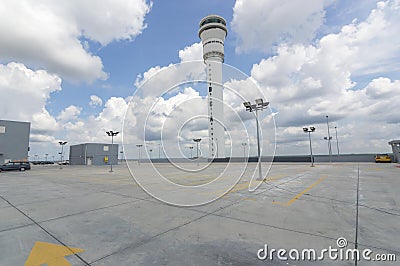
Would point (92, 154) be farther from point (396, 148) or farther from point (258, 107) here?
point (396, 148)

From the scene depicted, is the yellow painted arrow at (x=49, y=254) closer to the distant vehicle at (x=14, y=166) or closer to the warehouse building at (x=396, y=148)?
the distant vehicle at (x=14, y=166)

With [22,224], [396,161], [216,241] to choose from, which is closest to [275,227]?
[216,241]

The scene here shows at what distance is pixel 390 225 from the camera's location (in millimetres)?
4902

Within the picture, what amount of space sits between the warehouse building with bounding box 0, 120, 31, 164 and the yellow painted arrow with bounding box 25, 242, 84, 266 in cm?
4888

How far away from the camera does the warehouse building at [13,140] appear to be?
1507 inches

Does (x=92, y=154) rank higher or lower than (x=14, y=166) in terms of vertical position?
higher

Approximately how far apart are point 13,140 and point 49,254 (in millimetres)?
50095

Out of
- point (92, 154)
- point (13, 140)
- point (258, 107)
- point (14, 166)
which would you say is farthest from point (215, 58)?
point (14, 166)

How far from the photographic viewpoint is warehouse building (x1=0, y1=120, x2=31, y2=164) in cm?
3828

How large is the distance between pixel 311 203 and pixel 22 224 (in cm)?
904

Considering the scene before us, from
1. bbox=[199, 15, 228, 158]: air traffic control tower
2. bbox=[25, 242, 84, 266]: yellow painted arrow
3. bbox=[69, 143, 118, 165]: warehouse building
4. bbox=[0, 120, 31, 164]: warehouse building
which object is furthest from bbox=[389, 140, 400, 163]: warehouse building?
bbox=[0, 120, 31, 164]: warehouse building

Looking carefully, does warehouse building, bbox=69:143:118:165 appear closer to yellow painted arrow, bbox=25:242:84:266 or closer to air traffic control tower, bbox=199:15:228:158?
air traffic control tower, bbox=199:15:228:158

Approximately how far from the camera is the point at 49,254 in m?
3.56

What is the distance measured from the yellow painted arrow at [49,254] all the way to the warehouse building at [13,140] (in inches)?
1924
